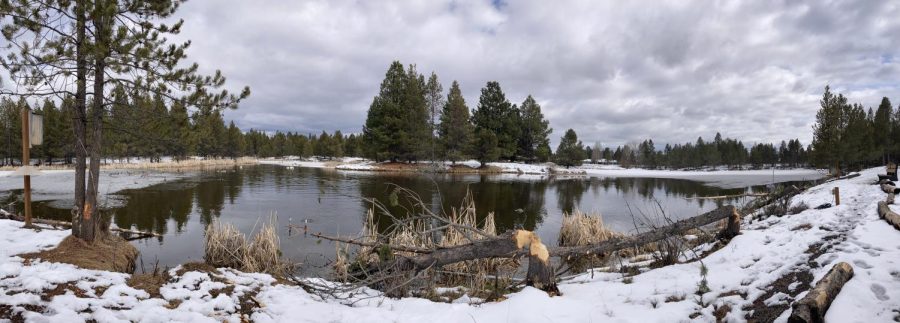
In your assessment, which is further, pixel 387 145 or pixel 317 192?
pixel 387 145

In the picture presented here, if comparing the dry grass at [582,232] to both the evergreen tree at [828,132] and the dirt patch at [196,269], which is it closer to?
the dirt patch at [196,269]

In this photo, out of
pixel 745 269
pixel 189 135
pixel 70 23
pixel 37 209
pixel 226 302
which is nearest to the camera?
pixel 226 302

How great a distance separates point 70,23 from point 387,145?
131 ft

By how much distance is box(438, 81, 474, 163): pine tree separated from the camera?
44.7 metres

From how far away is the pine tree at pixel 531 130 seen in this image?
5578cm

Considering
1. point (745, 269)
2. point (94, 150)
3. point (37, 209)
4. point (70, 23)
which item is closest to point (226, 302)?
point (94, 150)

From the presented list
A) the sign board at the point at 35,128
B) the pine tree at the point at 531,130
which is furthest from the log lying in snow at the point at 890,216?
the pine tree at the point at 531,130

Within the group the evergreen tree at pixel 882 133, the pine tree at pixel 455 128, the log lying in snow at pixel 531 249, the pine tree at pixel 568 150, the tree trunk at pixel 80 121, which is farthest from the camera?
the pine tree at pixel 568 150

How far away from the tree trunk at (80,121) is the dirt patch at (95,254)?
31 cm

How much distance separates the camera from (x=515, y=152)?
177ft

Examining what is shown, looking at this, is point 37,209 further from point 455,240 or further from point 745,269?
point 745,269

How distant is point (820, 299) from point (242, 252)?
8740 mm

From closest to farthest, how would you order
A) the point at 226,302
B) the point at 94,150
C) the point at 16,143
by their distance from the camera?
the point at 226,302
the point at 94,150
the point at 16,143

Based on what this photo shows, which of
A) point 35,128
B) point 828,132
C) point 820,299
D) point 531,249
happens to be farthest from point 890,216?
point 828,132
